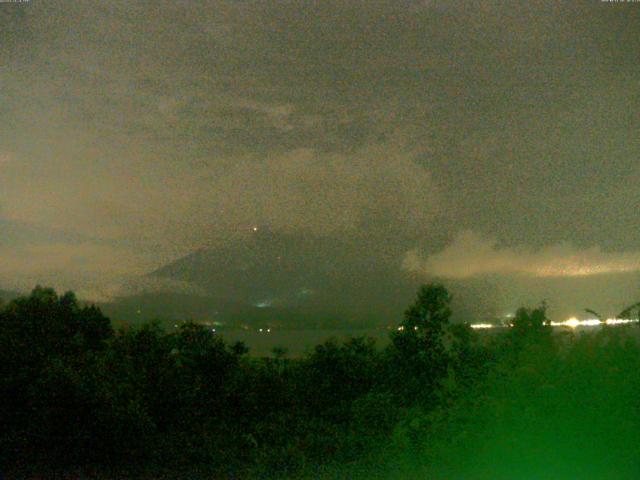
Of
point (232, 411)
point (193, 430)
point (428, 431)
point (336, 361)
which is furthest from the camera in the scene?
point (336, 361)

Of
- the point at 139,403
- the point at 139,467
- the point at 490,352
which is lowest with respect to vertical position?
the point at 139,467

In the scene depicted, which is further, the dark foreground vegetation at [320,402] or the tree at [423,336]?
the tree at [423,336]

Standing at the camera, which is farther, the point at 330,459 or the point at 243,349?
the point at 243,349

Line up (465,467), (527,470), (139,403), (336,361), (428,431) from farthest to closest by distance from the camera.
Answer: (336,361)
(139,403)
(428,431)
(465,467)
(527,470)

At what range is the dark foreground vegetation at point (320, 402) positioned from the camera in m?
7.58

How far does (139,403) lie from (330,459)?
2655 mm

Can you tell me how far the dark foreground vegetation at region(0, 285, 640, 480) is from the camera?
7.58 meters

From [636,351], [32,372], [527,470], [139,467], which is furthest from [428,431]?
[32,372]

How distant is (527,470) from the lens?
734 cm

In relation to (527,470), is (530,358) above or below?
above

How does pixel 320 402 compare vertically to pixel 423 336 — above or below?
below

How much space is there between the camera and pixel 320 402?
11.7 m

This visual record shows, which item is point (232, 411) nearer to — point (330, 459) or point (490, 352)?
point (330, 459)

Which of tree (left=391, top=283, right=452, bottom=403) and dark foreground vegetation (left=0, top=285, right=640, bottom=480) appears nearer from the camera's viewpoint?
dark foreground vegetation (left=0, top=285, right=640, bottom=480)
